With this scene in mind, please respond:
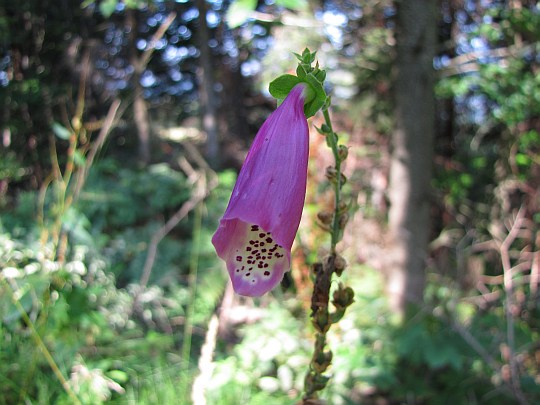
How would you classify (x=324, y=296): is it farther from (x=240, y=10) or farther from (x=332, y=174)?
(x=240, y=10)

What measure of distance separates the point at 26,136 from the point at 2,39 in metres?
0.70

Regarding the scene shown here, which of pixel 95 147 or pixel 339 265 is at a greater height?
pixel 339 265

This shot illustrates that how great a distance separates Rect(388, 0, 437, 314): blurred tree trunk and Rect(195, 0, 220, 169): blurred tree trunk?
2.50 metres

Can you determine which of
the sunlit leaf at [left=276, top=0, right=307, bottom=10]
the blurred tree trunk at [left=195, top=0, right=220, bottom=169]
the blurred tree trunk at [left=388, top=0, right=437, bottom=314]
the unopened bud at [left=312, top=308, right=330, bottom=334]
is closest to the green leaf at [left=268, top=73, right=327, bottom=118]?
the unopened bud at [left=312, top=308, right=330, bottom=334]

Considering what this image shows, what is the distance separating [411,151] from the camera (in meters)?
2.59

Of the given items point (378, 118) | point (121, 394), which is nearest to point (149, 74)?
point (378, 118)

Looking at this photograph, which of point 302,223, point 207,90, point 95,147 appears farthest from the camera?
point 207,90

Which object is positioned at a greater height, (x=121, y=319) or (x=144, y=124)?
(x=121, y=319)

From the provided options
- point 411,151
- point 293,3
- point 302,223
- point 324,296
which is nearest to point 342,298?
point 324,296

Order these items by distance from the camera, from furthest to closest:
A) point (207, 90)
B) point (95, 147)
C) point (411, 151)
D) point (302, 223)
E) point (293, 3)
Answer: point (207, 90), point (411, 151), point (302, 223), point (95, 147), point (293, 3)

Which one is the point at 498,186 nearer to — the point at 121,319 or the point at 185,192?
the point at 185,192

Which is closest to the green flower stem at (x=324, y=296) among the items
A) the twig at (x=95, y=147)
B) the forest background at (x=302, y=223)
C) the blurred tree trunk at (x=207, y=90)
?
the forest background at (x=302, y=223)

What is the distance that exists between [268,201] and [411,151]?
2.26 metres

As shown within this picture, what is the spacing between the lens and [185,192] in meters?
3.87
